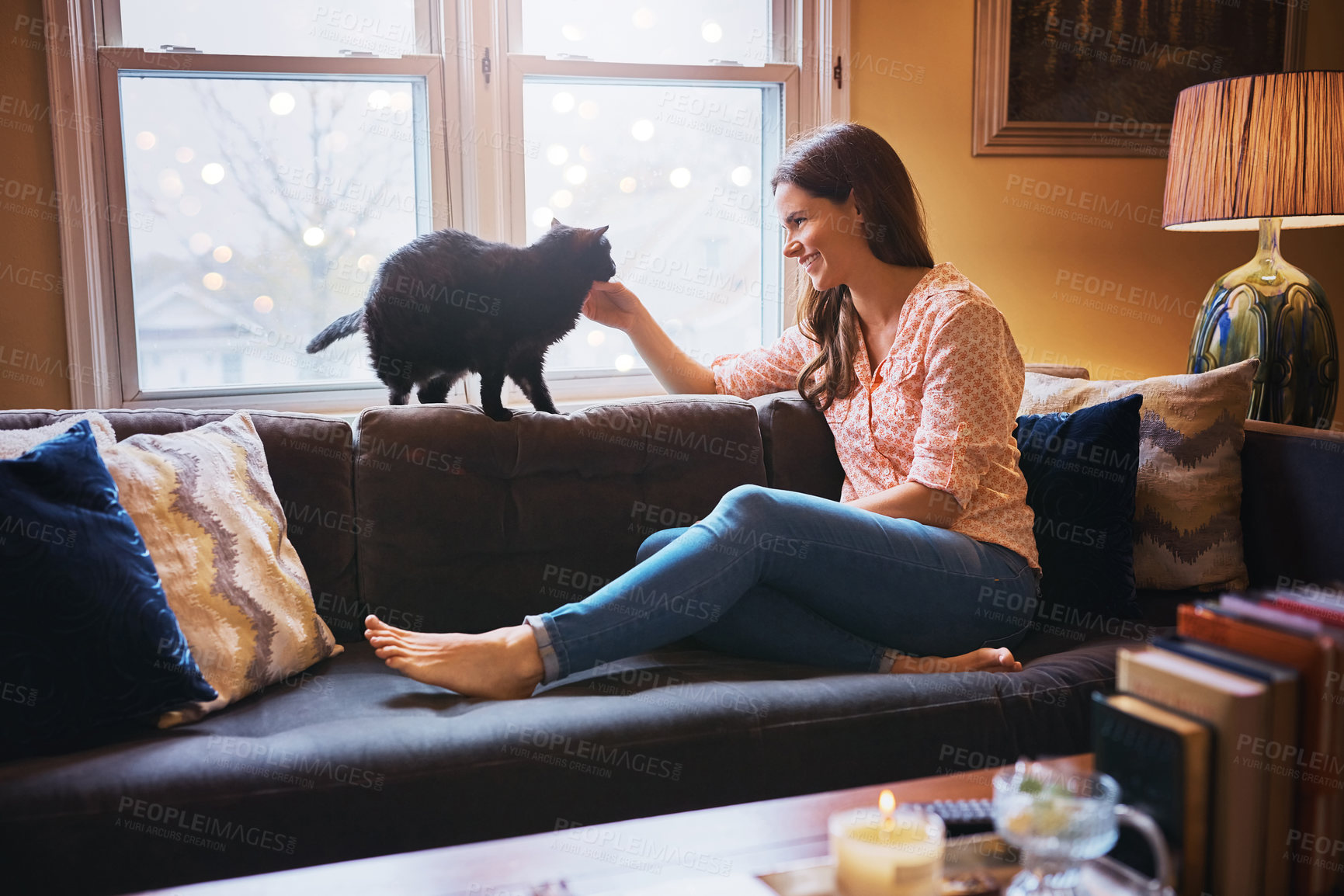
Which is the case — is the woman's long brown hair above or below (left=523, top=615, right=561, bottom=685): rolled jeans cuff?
above

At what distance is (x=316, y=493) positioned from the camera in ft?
5.31

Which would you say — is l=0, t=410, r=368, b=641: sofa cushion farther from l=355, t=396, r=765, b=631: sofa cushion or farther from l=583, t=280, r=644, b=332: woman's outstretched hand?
l=583, t=280, r=644, b=332: woman's outstretched hand

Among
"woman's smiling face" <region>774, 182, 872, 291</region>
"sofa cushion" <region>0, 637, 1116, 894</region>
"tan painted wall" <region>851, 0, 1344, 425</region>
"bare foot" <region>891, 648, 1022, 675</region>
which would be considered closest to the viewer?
"sofa cushion" <region>0, 637, 1116, 894</region>

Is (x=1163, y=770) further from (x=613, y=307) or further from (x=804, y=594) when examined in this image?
(x=613, y=307)

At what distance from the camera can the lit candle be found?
0.71 metres

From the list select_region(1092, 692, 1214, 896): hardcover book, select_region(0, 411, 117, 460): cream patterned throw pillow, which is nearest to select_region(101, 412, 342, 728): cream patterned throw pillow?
select_region(0, 411, 117, 460): cream patterned throw pillow

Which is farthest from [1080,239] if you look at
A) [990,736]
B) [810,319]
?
[990,736]

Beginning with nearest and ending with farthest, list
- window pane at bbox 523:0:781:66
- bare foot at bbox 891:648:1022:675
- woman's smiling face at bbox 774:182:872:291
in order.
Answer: bare foot at bbox 891:648:1022:675 < woman's smiling face at bbox 774:182:872:291 < window pane at bbox 523:0:781:66

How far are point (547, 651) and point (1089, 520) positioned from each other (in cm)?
99

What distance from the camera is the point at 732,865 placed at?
807mm

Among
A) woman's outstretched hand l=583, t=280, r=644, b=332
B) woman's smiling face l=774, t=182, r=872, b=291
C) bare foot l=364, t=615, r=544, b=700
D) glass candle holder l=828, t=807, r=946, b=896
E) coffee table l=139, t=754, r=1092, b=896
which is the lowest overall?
bare foot l=364, t=615, r=544, b=700

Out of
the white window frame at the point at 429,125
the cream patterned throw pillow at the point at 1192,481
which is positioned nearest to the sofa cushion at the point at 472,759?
the cream patterned throw pillow at the point at 1192,481

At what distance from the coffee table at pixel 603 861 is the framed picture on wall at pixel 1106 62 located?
2.07 metres

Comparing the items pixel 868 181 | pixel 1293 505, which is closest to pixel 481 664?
pixel 868 181
